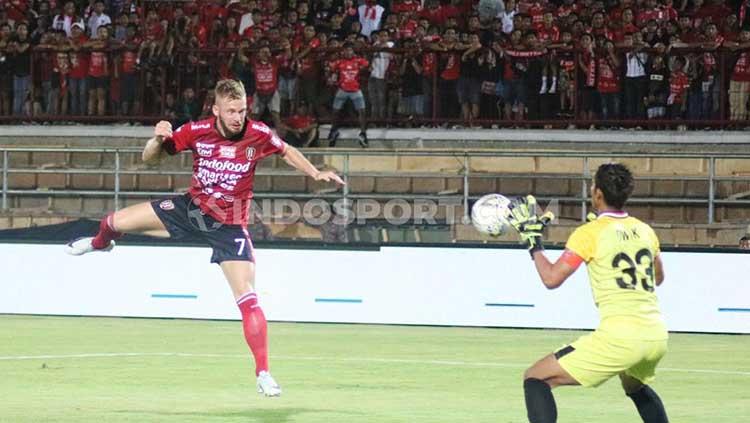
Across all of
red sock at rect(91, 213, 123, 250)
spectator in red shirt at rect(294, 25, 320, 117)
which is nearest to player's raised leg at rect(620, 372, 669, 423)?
red sock at rect(91, 213, 123, 250)

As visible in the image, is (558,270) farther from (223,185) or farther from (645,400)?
(223,185)

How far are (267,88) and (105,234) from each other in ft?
44.8

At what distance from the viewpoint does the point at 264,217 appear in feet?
78.2

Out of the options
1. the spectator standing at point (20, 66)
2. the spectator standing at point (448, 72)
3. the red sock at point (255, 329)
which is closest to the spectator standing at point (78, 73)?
the spectator standing at point (20, 66)

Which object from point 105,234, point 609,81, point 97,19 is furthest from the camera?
point 97,19

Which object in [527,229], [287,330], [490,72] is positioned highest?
[490,72]

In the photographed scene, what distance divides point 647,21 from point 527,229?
17093 mm

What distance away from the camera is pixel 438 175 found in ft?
80.6

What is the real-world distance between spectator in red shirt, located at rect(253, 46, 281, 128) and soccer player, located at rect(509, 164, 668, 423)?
17.8 metres


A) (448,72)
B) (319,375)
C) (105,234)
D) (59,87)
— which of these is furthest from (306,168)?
(59,87)

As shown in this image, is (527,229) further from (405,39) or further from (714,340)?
(405,39)

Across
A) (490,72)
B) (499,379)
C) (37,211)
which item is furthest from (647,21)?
(499,379)

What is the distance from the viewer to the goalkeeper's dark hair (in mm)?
8539

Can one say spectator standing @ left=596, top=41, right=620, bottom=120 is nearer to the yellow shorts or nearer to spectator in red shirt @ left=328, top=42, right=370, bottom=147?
spectator in red shirt @ left=328, top=42, right=370, bottom=147
